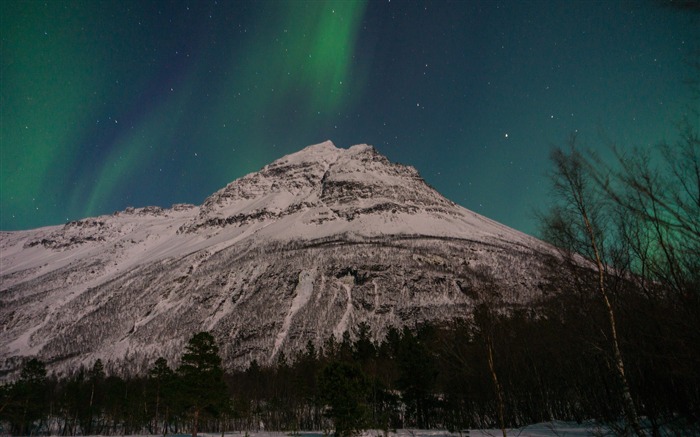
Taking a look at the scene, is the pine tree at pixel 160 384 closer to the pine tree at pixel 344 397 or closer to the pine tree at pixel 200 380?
the pine tree at pixel 200 380

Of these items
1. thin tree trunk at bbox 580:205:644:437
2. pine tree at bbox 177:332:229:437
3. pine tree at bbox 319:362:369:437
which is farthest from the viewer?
pine tree at bbox 177:332:229:437

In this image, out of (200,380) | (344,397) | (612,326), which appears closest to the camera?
(612,326)

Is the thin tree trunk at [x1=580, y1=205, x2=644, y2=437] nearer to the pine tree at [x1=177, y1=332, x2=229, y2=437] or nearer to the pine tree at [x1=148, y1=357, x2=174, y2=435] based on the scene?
the pine tree at [x1=177, y1=332, x2=229, y2=437]

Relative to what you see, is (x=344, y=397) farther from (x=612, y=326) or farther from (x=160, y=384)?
(x=160, y=384)

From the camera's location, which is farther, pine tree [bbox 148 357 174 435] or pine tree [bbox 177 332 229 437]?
pine tree [bbox 148 357 174 435]

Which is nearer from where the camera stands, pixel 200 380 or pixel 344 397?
pixel 344 397

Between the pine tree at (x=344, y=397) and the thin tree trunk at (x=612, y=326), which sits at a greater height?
the thin tree trunk at (x=612, y=326)

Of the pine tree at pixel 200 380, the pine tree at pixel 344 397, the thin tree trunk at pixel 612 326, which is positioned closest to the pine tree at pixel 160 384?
the pine tree at pixel 200 380

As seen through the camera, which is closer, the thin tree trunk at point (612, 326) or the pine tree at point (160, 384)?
the thin tree trunk at point (612, 326)

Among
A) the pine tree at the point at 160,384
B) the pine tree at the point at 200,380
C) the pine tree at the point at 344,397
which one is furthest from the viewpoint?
the pine tree at the point at 160,384

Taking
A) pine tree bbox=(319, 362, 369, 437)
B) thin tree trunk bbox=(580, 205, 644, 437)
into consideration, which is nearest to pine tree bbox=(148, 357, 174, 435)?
pine tree bbox=(319, 362, 369, 437)

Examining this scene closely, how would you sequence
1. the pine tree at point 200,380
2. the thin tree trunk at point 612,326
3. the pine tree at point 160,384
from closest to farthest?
the thin tree trunk at point 612,326, the pine tree at point 200,380, the pine tree at point 160,384

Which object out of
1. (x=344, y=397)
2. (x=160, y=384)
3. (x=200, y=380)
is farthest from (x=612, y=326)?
(x=160, y=384)

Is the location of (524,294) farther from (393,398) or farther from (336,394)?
(336,394)
